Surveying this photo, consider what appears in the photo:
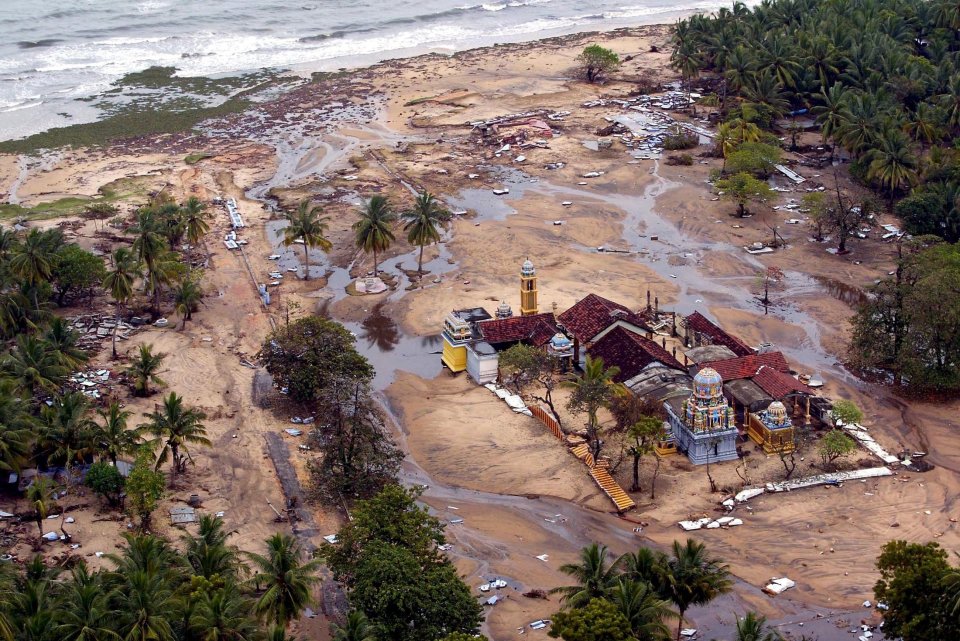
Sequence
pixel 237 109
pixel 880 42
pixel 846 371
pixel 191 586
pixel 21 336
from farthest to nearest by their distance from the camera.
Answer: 1. pixel 237 109
2. pixel 880 42
3. pixel 846 371
4. pixel 21 336
5. pixel 191 586

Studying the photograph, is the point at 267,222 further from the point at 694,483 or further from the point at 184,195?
the point at 694,483

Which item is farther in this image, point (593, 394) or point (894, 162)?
point (894, 162)

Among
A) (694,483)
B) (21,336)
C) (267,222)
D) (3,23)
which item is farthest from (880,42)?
(3,23)

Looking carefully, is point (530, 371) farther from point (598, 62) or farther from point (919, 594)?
point (598, 62)

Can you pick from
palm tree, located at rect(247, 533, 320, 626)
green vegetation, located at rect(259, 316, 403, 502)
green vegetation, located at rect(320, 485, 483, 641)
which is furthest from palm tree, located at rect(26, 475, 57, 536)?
palm tree, located at rect(247, 533, 320, 626)

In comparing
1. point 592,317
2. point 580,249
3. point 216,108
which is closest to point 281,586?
point 592,317

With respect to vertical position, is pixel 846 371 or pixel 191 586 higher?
pixel 191 586

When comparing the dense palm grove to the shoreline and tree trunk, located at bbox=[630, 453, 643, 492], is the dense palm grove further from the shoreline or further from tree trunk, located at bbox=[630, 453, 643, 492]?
the shoreline

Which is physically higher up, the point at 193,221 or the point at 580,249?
the point at 193,221
